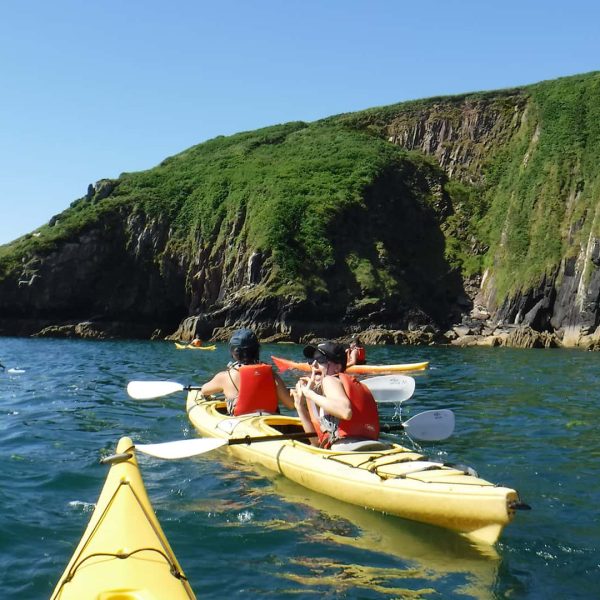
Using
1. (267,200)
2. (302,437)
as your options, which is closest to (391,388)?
(302,437)

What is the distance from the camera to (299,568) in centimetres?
565

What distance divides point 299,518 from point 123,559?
292cm

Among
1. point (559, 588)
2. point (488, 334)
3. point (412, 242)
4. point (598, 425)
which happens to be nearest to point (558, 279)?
point (488, 334)

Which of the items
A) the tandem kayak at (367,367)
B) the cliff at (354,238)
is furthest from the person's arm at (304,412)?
the cliff at (354,238)

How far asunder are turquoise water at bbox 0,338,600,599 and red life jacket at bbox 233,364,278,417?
32.6 inches

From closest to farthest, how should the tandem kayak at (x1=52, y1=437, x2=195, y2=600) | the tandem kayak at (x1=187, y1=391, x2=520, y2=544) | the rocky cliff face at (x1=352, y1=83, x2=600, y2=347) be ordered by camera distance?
the tandem kayak at (x1=52, y1=437, x2=195, y2=600)
the tandem kayak at (x1=187, y1=391, x2=520, y2=544)
the rocky cliff face at (x1=352, y1=83, x2=600, y2=347)

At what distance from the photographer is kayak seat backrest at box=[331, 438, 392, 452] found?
762 cm

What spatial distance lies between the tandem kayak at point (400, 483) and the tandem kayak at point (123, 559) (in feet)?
8.10

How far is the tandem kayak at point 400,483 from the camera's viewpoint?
19.5ft

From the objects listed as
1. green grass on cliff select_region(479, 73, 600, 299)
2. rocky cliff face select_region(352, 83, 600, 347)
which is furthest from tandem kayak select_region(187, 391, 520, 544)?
green grass on cliff select_region(479, 73, 600, 299)

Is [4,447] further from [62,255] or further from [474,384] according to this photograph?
[62,255]

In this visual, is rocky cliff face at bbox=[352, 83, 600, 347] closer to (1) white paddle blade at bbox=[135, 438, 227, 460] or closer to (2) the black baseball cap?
(2) the black baseball cap

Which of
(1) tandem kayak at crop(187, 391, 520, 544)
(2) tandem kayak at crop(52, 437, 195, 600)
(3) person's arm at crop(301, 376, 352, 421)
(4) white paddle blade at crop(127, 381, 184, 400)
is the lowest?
(1) tandem kayak at crop(187, 391, 520, 544)

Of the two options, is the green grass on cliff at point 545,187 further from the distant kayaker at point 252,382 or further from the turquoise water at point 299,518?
the distant kayaker at point 252,382
